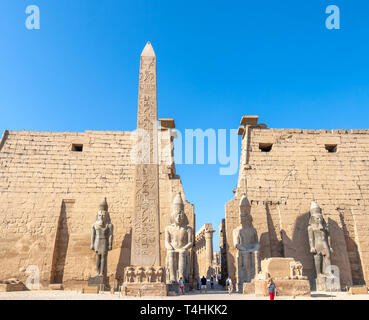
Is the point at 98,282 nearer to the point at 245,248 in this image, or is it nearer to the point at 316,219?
the point at 245,248

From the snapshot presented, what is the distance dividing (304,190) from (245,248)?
139 inches

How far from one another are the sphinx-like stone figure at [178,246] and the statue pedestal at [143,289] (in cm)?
253

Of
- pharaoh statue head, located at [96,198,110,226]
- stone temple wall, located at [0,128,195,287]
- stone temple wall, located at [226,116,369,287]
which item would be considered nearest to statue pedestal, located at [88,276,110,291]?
stone temple wall, located at [0,128,195,287]

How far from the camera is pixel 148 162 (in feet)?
21.6

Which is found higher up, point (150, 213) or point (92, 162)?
point (92, 162)

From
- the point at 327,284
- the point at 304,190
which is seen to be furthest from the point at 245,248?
the point at 304,190

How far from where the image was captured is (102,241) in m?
9.18

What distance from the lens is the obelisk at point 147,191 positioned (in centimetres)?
617

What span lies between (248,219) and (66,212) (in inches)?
215

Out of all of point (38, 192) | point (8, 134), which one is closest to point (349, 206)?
point (38, 192)

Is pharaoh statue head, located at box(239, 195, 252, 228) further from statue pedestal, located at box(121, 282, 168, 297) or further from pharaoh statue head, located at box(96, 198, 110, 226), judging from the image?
statue pedestal, located at box(121, 282, 168, 297)
